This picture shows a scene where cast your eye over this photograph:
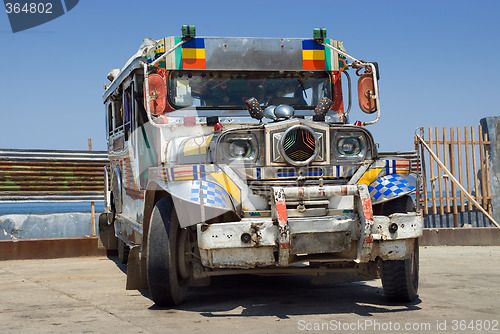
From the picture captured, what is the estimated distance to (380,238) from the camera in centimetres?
640

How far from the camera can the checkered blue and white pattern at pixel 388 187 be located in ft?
22.3

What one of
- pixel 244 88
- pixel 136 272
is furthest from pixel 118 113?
pixel 136 272

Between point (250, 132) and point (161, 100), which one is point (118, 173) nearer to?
point (161, 100)

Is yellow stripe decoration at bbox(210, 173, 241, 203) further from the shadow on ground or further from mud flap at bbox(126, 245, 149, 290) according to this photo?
mud flap at bbox(126, 245, 149, 290)

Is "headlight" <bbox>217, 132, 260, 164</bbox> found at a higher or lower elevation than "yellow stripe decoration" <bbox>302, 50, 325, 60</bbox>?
lower

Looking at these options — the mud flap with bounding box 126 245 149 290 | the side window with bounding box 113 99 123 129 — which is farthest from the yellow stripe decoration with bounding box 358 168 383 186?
the side window with bounding box 113 99 123 129

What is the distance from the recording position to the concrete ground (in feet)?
19.8

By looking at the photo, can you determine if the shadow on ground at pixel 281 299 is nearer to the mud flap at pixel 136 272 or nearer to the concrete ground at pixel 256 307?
the concrete ground at pixel 256 307

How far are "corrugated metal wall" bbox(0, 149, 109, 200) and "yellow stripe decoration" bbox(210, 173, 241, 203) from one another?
1196 centimetres

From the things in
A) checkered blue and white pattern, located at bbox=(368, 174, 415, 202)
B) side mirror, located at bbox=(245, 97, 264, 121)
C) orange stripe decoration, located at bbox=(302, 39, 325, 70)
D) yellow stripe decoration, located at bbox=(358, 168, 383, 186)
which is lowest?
checkered blue and white pattern, located at bbox=(368, 174, 415, 202)

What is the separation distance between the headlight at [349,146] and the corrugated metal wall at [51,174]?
39.9 feet

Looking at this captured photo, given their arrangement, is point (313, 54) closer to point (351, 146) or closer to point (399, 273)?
point (351, 146)

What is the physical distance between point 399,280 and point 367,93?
2.26 metres

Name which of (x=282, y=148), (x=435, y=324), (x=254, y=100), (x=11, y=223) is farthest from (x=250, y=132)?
(x=11, y=223)
